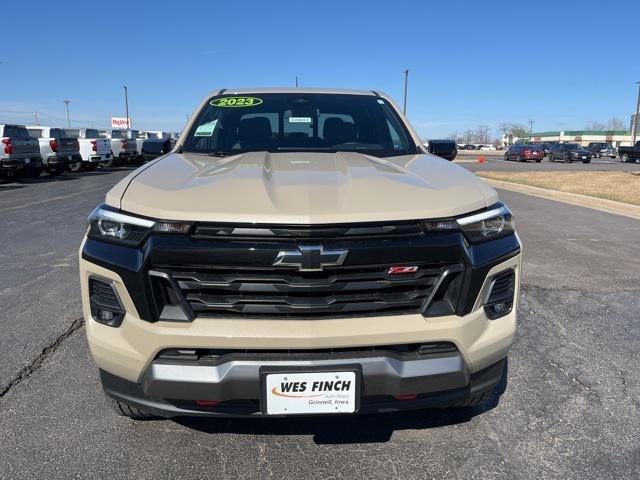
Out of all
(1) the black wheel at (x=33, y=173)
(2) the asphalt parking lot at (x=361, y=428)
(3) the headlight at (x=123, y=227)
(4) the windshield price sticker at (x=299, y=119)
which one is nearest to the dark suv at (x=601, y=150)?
(1) the black wheel at (x=33, y=173)

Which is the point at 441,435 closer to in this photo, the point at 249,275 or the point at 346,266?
the point at 346,266

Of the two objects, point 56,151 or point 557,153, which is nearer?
point 56,151

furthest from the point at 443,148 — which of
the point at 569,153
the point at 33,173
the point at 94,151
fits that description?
the point at 569,153

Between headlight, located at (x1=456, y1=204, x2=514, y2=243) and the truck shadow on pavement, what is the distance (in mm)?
1139

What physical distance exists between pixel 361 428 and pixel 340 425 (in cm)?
11

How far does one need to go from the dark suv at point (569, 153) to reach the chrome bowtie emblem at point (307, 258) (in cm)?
4228

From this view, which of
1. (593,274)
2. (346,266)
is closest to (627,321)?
(593,274)

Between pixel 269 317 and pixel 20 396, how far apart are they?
6.30ft

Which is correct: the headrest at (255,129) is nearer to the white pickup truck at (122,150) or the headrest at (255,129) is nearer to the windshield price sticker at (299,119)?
the windshield price sticker at (299,119)

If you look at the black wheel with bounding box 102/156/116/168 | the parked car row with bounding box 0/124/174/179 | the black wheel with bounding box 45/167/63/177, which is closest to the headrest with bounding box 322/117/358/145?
the parked car row with bounding box 0/124/174/179

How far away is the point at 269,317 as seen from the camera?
203cm

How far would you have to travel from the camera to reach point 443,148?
12.7 ft

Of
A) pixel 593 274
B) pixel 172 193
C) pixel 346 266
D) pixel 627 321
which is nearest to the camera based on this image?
pixel 346 266

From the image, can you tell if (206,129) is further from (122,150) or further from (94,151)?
(122,150)
